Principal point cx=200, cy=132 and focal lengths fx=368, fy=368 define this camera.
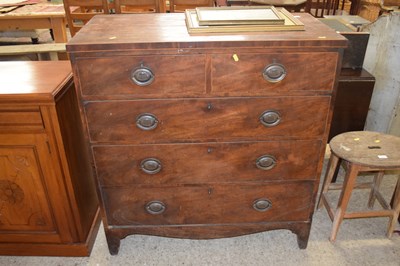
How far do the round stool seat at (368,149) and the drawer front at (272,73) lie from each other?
501 mm

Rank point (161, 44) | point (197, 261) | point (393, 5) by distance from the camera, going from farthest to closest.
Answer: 1. point (393, 5)
2. point (197, 261)
3. point (161, 44)

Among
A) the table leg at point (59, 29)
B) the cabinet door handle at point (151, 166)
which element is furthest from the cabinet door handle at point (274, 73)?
the table leg at point (59, 29)

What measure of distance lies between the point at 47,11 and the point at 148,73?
2.30m

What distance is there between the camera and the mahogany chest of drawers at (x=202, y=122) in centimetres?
141

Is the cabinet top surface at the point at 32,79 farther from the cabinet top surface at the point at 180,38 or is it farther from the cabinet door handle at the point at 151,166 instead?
the cabinet door handle at the point at 151,166

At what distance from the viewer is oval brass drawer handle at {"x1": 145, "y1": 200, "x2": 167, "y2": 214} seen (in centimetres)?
180

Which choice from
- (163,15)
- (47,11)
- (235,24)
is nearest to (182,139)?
(235,24)

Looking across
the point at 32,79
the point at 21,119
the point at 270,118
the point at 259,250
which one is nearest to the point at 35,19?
the point at 32,79

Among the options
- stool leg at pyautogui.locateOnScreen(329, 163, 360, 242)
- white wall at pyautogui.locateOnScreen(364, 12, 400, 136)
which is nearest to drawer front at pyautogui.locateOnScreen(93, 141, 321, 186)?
stool leg at pyautogui.locateOnScreen(329, 163, 360, 242)

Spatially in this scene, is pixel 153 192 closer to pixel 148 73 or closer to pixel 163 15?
pixel 148 73

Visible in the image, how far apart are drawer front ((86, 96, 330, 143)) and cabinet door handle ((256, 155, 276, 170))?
0.10 meters

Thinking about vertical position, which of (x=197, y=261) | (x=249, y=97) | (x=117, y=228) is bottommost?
(x=197, y=261)

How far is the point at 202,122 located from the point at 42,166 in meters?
0.78

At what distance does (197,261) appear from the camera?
1.96 meters
